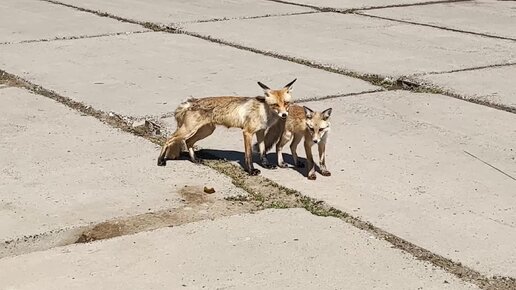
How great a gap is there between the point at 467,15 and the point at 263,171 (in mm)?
7663

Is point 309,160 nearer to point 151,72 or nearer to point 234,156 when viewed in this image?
point 234,156

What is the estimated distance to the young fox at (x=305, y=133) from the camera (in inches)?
224

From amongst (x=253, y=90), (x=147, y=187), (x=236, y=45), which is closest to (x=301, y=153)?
(x=147, y=187)

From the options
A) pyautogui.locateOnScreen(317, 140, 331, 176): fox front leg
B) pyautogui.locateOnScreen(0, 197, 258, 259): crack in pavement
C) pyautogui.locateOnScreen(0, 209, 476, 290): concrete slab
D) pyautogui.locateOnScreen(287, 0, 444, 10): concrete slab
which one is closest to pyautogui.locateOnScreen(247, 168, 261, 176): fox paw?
pyautogui.locateOnScreen(317, 140, 331, 176): fox front leg

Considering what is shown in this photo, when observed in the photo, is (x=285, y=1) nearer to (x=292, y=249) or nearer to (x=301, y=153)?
(x=301, y=153)

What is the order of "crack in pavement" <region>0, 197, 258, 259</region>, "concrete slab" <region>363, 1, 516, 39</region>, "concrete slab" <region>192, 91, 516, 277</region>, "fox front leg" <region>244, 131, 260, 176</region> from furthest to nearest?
"concrete slab" <region>363, 1, 516, 39</region>, "fox front leg" <region>244, 131, 260, 176</region>, "concrete slab" <region>192, 91, 516, 277</region>, "crack in pavement" <region>0, 197, 258, 259</region>

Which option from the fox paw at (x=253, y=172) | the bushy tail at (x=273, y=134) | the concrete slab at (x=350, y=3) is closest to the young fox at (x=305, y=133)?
the bushy tail at (x=273, y=134)

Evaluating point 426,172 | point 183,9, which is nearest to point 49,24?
point 183,9

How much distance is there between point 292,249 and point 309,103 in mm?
3173

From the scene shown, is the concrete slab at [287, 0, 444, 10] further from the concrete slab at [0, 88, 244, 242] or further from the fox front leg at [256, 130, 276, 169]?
the fox front leg at [256, 130, 276, 169]

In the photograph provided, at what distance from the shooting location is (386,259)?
446cm

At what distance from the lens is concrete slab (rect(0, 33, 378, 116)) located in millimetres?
7949

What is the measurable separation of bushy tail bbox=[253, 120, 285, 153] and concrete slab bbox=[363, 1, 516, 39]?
5.82 metres

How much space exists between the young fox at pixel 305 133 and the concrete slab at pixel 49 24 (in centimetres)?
572
